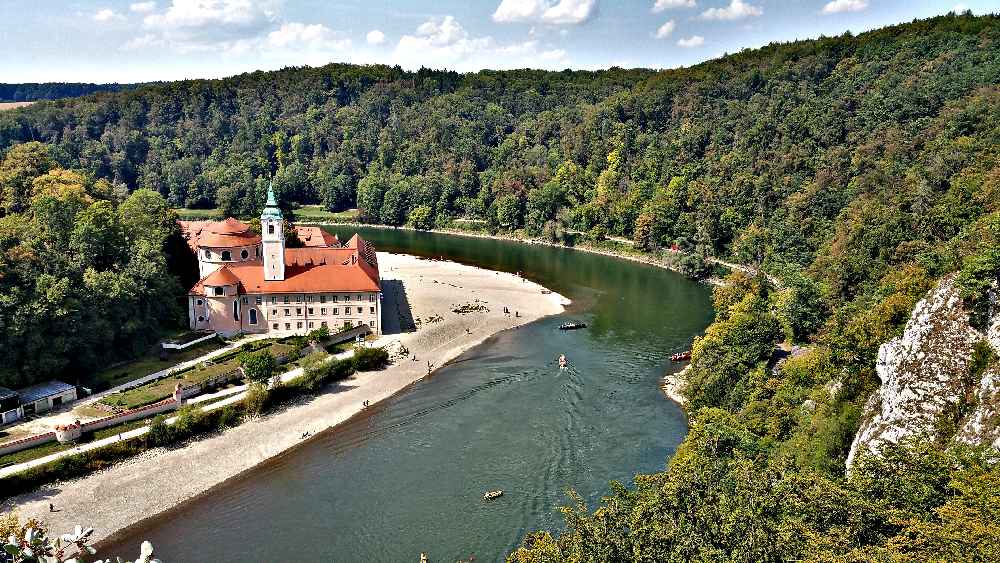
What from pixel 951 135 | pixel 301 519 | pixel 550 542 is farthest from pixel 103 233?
pixel 951 135

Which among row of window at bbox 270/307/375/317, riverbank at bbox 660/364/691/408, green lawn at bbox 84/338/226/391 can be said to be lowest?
riverbank at bbox 660/364/691/408

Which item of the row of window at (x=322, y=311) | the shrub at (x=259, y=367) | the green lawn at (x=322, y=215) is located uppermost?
the green lawn at (x=322, y=215)

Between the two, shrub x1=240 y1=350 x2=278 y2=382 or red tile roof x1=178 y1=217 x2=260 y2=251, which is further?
red tile roof x1=178 y1=217 x2=260 y2=251

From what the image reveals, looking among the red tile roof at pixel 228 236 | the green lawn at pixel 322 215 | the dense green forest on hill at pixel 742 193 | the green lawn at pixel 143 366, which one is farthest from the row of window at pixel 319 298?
the green lawn at pixel 322 215

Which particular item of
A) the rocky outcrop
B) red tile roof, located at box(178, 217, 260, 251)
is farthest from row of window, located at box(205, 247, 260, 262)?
the rocky outcrop

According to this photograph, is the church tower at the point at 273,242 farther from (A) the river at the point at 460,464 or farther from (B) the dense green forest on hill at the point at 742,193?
(B) the dense green forest on hill at the point at 742,193

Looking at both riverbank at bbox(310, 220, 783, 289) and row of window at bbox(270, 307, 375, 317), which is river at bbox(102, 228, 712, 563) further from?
riverbank at bbox(310, 220, 783, 289)
